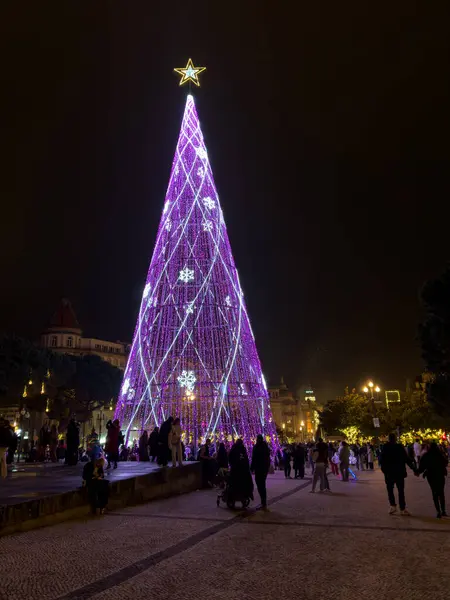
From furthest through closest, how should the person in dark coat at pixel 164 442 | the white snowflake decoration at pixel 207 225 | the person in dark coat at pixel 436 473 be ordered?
the white snowflake decoration at pixel 207 225 < the person in dark coat at pixel 164 442 < the person in dark coat at pixel 436 473

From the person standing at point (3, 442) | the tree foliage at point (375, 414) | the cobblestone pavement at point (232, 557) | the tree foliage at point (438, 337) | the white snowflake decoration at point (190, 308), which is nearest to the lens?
the cobblestone pavement at point (232, 557)

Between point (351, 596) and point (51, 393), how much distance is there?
45.8 meters

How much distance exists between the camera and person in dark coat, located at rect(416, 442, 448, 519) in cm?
946

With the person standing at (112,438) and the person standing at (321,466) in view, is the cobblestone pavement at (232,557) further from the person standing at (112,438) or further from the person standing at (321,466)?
the person standing at (321,466)

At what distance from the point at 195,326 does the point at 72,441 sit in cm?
597

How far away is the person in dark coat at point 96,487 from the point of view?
403 inches

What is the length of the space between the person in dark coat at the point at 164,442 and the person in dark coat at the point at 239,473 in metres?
3.97

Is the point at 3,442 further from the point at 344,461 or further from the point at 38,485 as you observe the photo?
the point at 344,461

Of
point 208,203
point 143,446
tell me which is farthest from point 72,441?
point 208,203

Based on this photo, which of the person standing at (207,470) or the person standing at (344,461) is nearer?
the person standing at (207,470)

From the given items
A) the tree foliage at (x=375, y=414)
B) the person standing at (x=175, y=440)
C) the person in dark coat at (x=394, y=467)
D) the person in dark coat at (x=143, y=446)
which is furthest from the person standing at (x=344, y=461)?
the tree foliage at (x=375, y=414)

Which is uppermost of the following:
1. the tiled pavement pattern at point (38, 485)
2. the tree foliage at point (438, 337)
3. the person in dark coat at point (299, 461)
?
the tree foliage at point (438, 337)

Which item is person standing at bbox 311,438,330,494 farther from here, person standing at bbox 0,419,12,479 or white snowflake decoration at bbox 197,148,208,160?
white snowflake decoration at bbox 197,148,208,160

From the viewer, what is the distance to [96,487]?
10.2 metres
